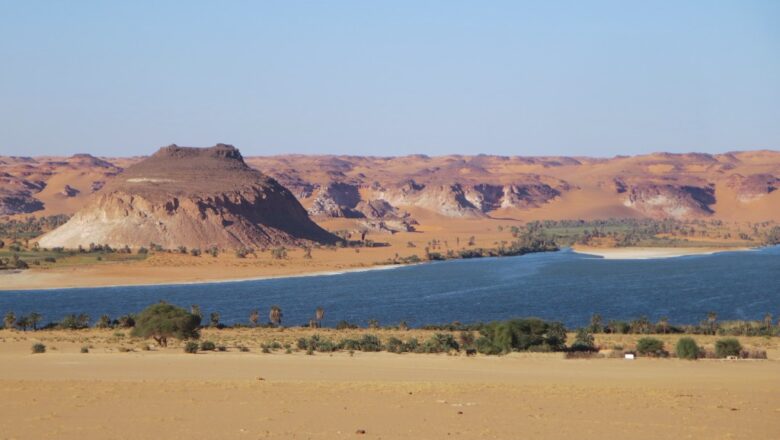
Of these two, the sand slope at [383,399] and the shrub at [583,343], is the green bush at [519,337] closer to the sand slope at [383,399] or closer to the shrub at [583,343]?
the shrub at [583,343]

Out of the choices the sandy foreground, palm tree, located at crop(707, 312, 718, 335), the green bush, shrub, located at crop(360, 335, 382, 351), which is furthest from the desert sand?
the sandy foreground

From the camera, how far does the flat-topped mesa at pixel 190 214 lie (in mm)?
132375

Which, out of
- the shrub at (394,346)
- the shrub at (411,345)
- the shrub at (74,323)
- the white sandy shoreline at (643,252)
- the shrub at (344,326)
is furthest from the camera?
the white sandy shoreline at (643,252)

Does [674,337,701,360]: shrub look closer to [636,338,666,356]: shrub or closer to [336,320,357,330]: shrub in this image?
[636,338,666,356]: shrub

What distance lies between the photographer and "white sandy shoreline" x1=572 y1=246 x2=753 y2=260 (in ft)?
429

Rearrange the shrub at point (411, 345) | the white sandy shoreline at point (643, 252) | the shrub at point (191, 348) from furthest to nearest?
the white sandy shoreline at point (643, 252) < the shrub at point (411, 345) < the shrub at point (191, 348)

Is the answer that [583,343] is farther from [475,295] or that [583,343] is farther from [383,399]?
[475,295]

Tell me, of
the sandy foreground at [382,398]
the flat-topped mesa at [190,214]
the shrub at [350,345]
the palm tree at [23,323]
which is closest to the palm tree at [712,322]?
the sandy foreground at [382,398]

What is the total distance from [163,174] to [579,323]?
325ft

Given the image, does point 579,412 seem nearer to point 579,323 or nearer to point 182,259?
point 579,323

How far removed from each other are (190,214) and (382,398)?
11074 cm

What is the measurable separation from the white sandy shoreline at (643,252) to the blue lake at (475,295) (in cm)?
1451

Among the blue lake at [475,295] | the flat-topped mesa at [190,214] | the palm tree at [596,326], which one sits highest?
the flat-topped mesa at [190,214]

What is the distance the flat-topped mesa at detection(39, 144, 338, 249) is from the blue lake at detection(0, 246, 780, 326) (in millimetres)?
29542
